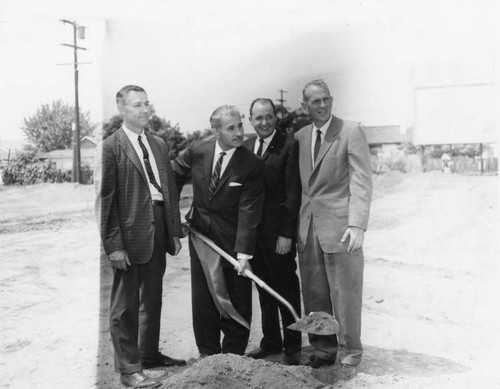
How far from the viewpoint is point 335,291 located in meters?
3.79

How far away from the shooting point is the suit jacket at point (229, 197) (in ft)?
12.3

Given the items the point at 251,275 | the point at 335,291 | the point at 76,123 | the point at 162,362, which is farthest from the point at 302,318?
the point at 76,123

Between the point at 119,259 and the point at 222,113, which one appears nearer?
the point at 119,259

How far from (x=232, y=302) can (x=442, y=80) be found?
2.75 metres

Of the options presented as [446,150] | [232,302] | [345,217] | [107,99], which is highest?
[107,99]

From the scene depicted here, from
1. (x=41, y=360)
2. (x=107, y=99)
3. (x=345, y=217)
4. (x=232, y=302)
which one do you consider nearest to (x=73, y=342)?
(x=41, y=360)

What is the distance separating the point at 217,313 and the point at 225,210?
71cm

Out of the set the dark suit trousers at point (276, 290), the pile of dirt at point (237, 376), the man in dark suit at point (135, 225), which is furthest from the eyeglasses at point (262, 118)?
the pile of dirt at point (237, 376)

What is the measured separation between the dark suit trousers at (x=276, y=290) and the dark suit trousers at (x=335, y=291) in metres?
0.11

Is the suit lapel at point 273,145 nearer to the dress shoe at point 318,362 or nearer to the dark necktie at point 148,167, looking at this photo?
the dark necktie at point 148,167

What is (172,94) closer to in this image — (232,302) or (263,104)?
(263,104)

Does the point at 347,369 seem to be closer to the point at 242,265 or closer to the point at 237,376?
the point at 237,376

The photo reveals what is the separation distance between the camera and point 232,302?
3814mm

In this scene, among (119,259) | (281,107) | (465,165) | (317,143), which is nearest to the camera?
(119,259)
